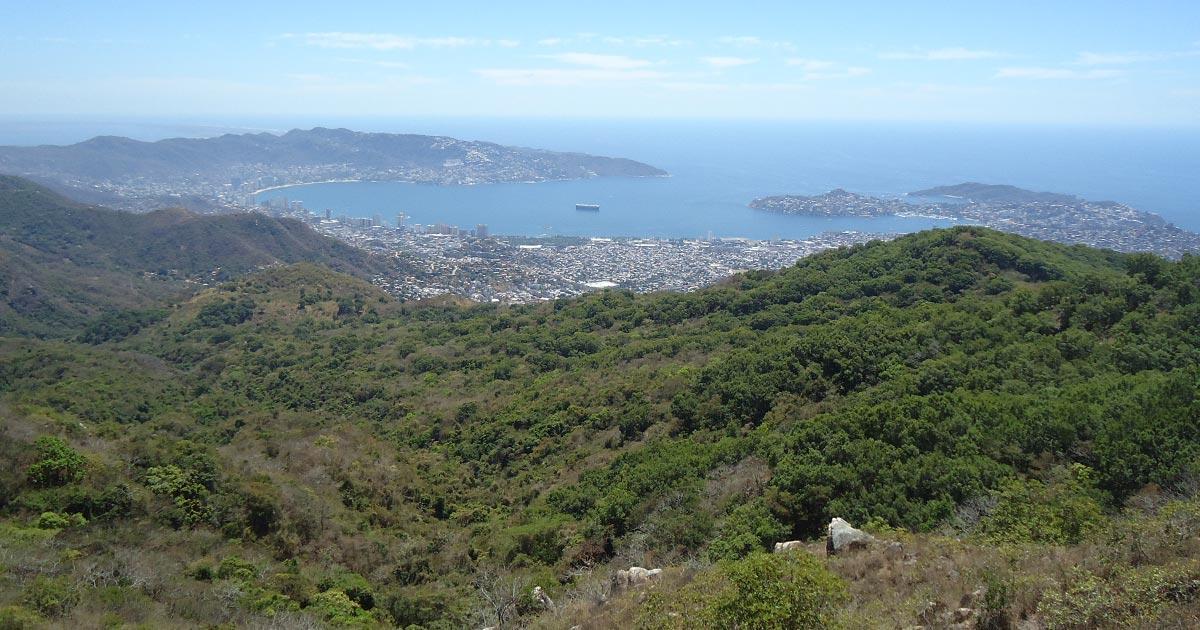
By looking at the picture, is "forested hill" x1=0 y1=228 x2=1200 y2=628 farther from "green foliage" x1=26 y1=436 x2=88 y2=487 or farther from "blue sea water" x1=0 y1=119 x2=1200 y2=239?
"blue sea water" x1=0 y1=119 x2=1200 y2=239

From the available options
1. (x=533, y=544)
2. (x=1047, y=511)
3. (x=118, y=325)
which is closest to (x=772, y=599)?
(x=1047, y=511)

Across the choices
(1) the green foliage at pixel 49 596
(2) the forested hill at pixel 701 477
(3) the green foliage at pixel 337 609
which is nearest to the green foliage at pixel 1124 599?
(2) the forested hill at pixel 701 477

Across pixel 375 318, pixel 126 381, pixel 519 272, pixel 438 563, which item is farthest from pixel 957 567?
pixel 519 272

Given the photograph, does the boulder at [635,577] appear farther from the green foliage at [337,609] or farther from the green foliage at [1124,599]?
the green foliage at [1124,599]

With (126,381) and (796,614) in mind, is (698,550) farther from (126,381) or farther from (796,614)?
(126,381)

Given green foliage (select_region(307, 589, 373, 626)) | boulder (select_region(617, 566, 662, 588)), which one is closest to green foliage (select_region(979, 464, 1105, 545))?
boulder (select_region(617, 566, 662, 588))
